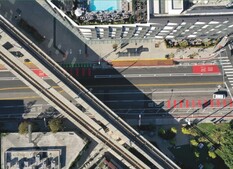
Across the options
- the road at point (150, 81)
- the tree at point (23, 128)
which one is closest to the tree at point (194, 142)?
the road at point (150, 81)

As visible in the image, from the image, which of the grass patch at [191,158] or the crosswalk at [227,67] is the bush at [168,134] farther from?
the crosswalk at [227,67]

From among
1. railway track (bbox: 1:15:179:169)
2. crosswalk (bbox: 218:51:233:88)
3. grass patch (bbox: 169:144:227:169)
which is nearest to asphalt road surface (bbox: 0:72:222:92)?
crosswalk (bbox: 218:51:233:88)

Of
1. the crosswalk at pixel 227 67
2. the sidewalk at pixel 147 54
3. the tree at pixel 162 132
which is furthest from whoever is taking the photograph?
the crosswalk at pixel 227 67

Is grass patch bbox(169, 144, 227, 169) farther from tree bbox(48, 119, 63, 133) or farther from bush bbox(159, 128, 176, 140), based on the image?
tree bbox(48, 119, 63, 133)

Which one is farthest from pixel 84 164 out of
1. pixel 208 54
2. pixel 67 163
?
pixel 208 54

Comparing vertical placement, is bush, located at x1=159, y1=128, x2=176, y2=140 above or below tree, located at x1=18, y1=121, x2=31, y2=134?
below

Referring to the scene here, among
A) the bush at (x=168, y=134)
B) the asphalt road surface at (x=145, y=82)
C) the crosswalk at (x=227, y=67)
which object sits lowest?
the bush at (x=168, y=134)

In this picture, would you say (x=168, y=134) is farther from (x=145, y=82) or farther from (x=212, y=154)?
(x=145, y=82)
